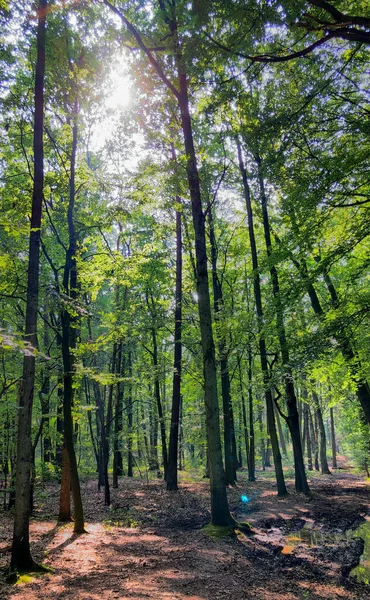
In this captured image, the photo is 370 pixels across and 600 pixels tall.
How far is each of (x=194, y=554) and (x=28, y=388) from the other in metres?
4.32

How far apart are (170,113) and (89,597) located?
11.2 metres

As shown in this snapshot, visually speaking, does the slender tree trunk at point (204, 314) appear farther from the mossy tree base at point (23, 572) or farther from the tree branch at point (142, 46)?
the mossy tree base at point (23, 572)

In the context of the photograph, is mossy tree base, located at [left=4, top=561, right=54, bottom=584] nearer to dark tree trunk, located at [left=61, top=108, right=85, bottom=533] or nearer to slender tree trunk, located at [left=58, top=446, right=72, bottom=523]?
dark tree trunk, located at [left=61, top=108, right=85, bottom=533]

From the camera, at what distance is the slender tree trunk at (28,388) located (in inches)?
218

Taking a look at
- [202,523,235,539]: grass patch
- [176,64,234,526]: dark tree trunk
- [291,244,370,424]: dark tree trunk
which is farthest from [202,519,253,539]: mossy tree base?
[291,244,370,424]: dark tree trunk

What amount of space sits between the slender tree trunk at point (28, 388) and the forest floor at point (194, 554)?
0.51 meters

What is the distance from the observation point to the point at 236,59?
6535 millimetres

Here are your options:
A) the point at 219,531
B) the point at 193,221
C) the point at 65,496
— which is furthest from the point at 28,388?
the point at 193,221

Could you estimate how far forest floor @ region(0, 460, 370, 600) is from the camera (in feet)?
16.5

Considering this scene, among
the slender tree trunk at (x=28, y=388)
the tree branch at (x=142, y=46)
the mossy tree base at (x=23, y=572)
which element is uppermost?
the tree branch at (x=142, y=46)

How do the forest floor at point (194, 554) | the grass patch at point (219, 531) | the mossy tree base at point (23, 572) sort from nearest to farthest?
the forest floor at point (194, 554) < the mossy tree base at point (23, 572) < the grass patch at point (219, 531)

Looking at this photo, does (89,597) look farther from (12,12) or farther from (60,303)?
(12,12)

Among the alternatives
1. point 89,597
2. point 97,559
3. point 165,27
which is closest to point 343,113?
point 165,27

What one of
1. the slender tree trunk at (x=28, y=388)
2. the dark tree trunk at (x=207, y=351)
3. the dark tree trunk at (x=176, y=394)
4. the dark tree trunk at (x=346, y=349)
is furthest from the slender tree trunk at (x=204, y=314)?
the dark tree trunk at (x=176, y=394)
